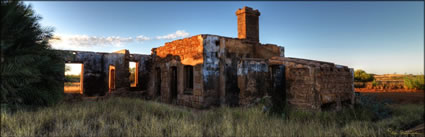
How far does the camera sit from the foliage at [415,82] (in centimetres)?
1459

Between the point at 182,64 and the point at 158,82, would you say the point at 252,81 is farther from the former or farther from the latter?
the point at 158,82

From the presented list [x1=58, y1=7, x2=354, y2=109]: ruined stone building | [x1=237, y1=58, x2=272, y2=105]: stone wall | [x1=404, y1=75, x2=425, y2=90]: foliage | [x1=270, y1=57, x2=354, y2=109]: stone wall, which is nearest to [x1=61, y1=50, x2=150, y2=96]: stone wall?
[x1=58, y1=7, x2=354, y2=109]: ruined stone building

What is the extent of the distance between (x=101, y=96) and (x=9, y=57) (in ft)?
23.6

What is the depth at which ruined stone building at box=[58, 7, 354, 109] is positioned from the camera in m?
7.72

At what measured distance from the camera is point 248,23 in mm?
11055

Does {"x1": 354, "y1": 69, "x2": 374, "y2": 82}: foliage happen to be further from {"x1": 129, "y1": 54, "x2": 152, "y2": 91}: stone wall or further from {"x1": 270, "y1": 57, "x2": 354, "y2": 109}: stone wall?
{"x1": 129, "y1": 54, "x2": 152, "y2": 91}: stone wall

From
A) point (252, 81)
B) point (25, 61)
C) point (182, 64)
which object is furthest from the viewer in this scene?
point (182, 64)

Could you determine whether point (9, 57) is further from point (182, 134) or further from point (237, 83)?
point (237, 83)

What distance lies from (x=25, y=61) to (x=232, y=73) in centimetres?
650

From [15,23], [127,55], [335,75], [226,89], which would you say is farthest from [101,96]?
[335,75]

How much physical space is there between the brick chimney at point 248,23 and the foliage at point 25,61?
Result: 24.0 feet

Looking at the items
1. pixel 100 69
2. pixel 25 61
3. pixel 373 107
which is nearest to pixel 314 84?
pixel 373 107

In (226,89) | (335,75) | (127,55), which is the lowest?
(226,89)

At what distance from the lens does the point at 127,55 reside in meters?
12.7
